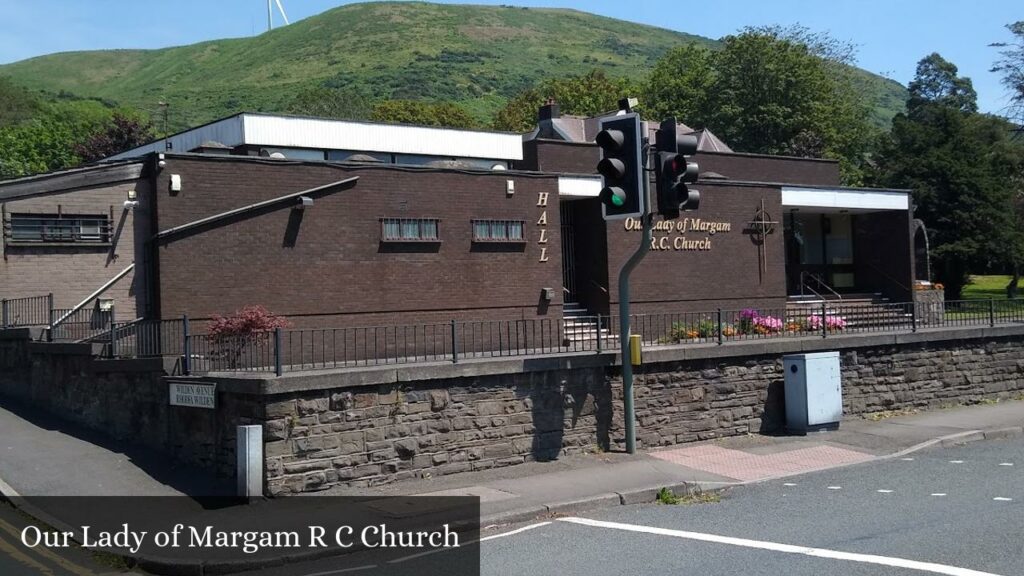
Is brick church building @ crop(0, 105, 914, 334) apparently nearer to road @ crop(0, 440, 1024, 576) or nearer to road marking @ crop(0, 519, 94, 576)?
road marking @ crop(0, 519, 94, 576)

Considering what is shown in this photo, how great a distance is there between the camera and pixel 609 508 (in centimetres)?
1152

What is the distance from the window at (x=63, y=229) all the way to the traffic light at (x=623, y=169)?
32.4 ft

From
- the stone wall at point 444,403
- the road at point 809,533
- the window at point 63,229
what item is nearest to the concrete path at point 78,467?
the stone wall at point 444,403

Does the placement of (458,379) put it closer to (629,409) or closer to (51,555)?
(629,409)

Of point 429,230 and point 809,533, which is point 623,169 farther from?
point 429,230

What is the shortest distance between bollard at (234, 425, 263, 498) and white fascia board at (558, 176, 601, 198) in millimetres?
12477

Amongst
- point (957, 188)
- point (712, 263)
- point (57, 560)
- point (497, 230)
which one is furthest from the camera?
point (957, 188)

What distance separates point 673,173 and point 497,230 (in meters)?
8.87

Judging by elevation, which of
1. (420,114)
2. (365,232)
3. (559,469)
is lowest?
(559,469)

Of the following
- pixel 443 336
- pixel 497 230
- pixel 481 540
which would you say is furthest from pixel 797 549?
pixel 497 230

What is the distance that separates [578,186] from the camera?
904 inches

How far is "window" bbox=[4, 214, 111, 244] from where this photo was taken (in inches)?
688

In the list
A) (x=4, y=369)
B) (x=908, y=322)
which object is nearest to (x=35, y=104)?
(x=4, y=369)

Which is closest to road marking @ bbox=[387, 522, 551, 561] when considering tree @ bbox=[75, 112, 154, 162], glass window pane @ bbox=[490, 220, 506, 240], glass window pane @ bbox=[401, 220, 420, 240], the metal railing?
glass window pane @ bbox=[401, 220, 420, 240]
